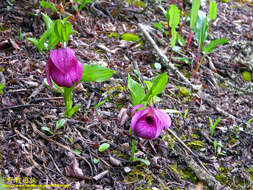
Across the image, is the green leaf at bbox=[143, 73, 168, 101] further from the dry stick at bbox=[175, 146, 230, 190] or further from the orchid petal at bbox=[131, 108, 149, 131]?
the dry stick at bbox=[175, 146, 230, 190]

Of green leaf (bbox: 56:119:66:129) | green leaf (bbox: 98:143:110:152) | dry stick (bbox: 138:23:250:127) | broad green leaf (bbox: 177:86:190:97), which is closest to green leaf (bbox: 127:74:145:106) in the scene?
green leaf (bbox: 98:143:110:152)

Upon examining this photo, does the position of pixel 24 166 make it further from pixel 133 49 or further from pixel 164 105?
pixel 133 49

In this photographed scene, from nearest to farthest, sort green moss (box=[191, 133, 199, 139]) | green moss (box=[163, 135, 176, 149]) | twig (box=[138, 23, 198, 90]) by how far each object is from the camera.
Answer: green moss (box=[163, 135, 176, 149]) → green moss (box=[191, 133, 199, 139]) → twig (box=[138, 23, 198, 90])

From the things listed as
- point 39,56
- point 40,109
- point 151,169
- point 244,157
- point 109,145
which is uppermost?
point 39,56

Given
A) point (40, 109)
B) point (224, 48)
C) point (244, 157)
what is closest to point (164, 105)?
point (244, 157)

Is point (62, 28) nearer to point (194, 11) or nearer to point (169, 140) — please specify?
point (169, 140)

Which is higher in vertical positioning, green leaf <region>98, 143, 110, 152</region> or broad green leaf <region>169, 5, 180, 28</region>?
broad green leaf <region>169, 5, 180, 28</region>

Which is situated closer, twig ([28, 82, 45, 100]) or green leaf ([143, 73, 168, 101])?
green leaf ([143, 73, 168, 101])

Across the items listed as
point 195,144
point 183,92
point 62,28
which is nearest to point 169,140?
point 195,144

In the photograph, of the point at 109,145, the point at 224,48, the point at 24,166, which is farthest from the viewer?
the point at 224,48
